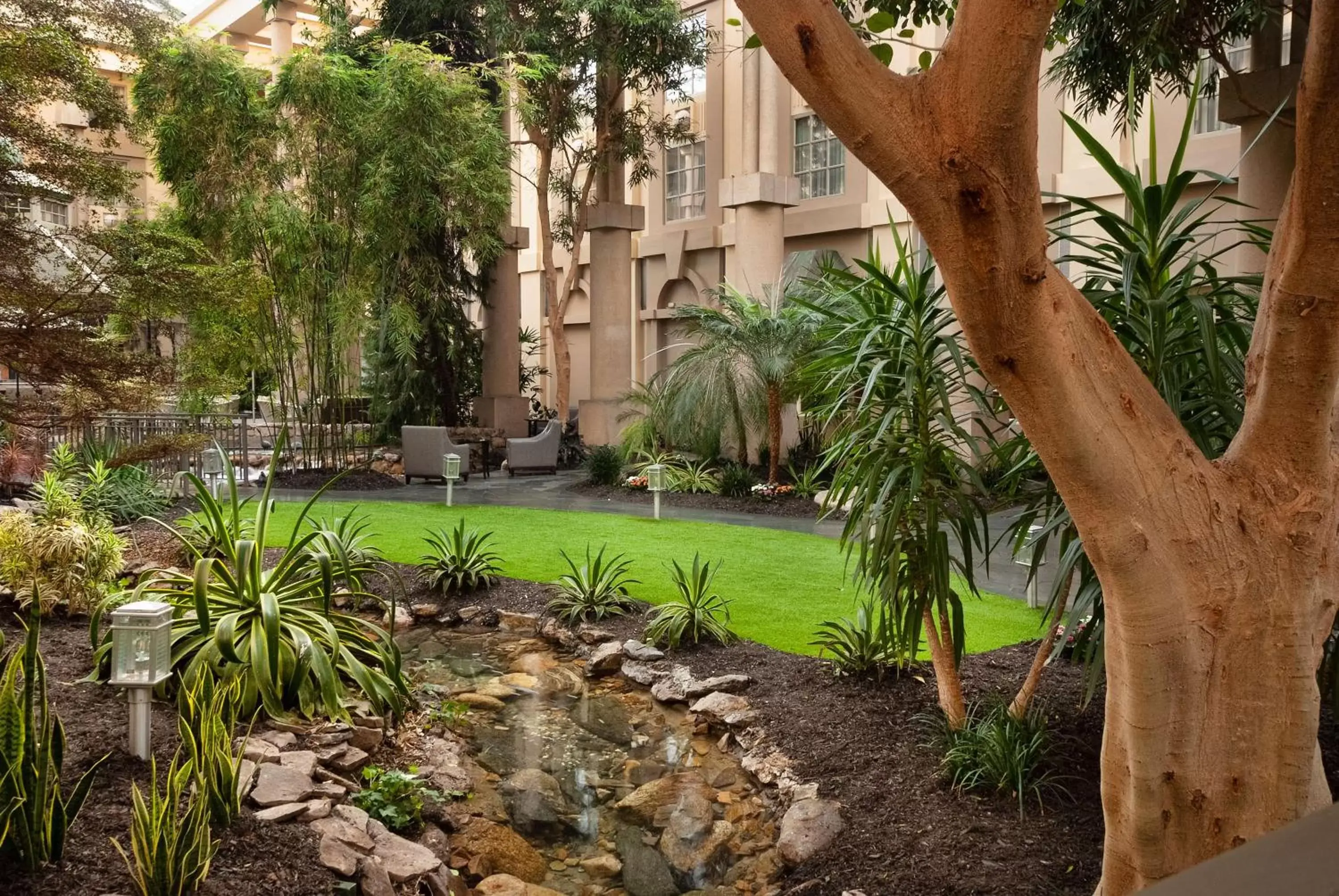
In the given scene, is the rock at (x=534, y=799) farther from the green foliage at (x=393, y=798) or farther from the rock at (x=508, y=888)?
the rock at (x=508, y=888)

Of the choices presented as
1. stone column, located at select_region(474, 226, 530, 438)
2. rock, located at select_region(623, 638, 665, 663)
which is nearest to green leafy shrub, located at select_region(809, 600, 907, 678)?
rock, located at select_region(623, 638, 665, 663)

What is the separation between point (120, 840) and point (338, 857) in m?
0.58

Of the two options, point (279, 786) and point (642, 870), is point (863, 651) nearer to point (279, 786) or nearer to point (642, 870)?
point (642, 870)

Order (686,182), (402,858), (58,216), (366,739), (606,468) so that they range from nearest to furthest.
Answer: (402,858) < (366,739) < (606,468) < (58,216) < (686,182)

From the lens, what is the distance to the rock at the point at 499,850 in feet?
11.8

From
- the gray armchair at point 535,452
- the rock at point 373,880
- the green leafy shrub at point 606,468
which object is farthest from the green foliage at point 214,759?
the gray armchair at point 535,452

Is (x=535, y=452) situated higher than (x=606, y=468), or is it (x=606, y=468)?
(x=535, y=452)

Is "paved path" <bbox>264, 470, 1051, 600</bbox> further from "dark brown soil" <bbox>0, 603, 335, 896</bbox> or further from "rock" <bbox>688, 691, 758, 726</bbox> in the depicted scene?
"dark brown soil" <bbox>0, 603, 335, 896</bbox>

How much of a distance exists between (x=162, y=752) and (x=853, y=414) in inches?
103

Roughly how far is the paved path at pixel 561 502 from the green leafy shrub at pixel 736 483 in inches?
24.9

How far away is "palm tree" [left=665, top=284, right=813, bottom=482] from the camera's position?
11.9 meters

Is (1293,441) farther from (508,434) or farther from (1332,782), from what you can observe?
(508,434)

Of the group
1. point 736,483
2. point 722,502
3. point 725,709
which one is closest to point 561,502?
point 722,502

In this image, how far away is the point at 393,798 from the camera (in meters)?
3.79
